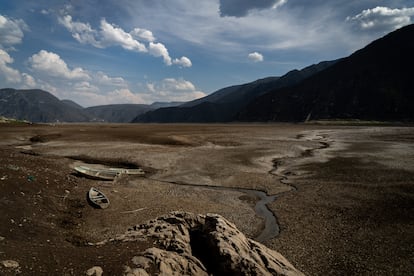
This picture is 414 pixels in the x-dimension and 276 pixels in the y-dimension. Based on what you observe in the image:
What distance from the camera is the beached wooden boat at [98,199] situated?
17.6 meters

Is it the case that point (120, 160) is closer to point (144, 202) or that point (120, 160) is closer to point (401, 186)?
point (144, 202)

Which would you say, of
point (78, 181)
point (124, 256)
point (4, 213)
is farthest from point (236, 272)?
point (78, 181)

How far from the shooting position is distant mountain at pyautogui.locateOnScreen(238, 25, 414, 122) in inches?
5773

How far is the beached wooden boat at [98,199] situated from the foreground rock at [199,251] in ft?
23.5

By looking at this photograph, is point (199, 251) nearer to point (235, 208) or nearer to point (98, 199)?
point (235, 208)

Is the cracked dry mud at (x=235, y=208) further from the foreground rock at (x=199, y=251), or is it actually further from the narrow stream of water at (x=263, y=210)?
the foreground rock at (x=199, y=251)

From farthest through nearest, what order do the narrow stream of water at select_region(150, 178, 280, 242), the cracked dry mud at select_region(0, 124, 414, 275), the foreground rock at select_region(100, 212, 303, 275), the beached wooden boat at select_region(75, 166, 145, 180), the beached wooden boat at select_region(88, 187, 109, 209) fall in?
the beached wooden boat at select_region(75, 166, 145, 180)
the beached wooden boat at select_region(88, 187, 109, 209)
the narrow stream of water at select_region(150, 178, 280, 242)
the cracked dry mud at select_region(0, 124, 414, 275)
the foreground rock at select_region(100, 212, 303, 275)

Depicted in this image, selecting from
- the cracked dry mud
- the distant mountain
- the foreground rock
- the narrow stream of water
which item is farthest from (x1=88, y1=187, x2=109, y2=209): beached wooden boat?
the distant mountain

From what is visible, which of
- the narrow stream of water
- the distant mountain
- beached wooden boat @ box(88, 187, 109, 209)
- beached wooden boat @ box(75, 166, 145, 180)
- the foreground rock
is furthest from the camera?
the distant mountain

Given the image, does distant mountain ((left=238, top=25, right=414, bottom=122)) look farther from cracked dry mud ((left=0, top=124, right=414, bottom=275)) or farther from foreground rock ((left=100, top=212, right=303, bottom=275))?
foreground rock ((left=100, top=212, right=303, bottom=275))

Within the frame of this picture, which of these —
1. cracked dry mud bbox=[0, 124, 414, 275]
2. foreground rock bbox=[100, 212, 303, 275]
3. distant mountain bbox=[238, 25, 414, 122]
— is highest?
distant mountain bbox=[238, 25, 414, 122]

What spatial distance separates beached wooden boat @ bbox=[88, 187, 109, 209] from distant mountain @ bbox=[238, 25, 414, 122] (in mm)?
146828

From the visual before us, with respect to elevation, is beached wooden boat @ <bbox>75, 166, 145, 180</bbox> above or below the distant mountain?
below

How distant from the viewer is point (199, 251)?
33.7 feet
